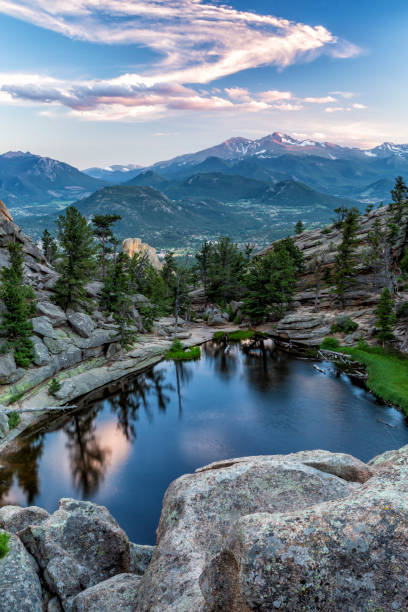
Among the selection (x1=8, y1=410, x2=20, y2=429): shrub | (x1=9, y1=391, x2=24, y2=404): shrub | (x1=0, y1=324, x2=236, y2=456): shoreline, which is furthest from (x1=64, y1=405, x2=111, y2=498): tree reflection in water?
(x1=9, y1=391, x2=24, y2=404): shrub

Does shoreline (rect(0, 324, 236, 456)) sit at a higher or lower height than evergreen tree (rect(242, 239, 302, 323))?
lower

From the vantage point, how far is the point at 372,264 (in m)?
62.6

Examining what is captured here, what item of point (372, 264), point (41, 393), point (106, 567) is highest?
point (372, 264)

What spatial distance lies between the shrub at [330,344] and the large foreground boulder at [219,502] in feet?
143

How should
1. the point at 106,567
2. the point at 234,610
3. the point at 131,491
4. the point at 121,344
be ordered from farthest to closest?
the point at 121,344, the point at 131,491, the point at 106,567, the point at 234,610

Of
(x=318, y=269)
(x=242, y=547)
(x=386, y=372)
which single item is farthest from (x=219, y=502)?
(x=318, y=269)

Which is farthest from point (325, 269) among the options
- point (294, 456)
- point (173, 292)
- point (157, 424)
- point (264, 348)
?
point (294, 456)

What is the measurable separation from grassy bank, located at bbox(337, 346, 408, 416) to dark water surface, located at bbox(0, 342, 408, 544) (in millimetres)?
1408

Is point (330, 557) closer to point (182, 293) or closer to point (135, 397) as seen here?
point (135, 397)

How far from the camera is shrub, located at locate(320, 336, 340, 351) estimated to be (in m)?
53.8

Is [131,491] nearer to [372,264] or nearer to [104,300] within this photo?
[104,300]

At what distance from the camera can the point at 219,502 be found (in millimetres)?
11109

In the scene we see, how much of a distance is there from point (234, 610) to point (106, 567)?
28.6 feet

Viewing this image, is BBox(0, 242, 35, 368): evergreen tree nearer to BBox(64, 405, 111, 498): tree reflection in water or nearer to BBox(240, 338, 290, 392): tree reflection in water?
BBox(64, 405, 111, 498): tree reflection in water
